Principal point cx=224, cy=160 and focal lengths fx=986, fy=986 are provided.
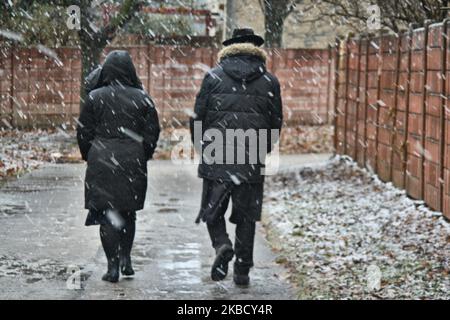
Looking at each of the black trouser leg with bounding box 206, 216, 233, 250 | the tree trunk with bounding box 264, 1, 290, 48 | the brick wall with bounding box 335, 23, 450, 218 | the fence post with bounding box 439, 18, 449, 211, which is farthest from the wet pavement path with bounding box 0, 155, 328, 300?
the tree trunk with bounding box 264, 1, 290, 48

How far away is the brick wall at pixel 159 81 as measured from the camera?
23250mm

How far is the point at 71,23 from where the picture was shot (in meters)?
20.1

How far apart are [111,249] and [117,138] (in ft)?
2.87

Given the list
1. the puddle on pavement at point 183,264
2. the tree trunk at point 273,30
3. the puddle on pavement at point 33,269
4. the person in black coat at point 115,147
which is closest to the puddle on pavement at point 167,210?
the puddle on pavement at point 183,264

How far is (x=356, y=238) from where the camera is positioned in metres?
9.85

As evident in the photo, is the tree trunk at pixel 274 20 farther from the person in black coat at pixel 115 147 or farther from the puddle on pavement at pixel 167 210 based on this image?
the person in black coat at pixel 115 147

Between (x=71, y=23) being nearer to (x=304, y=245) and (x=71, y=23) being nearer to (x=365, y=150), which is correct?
(x=365, y=150)

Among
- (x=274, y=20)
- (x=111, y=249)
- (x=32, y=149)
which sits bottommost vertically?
(x=32, y=149)

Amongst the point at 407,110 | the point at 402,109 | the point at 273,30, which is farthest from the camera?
the point at 273,30

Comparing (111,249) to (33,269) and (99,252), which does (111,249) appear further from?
(99,252)

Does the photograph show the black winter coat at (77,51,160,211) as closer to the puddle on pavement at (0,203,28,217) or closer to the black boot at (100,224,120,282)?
the black boot at (100,224,120,282)

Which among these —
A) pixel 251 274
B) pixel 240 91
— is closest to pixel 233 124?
pixel 240 91

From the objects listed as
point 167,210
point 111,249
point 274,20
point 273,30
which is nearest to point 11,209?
point 167,210

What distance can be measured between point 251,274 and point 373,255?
129 centimetres
